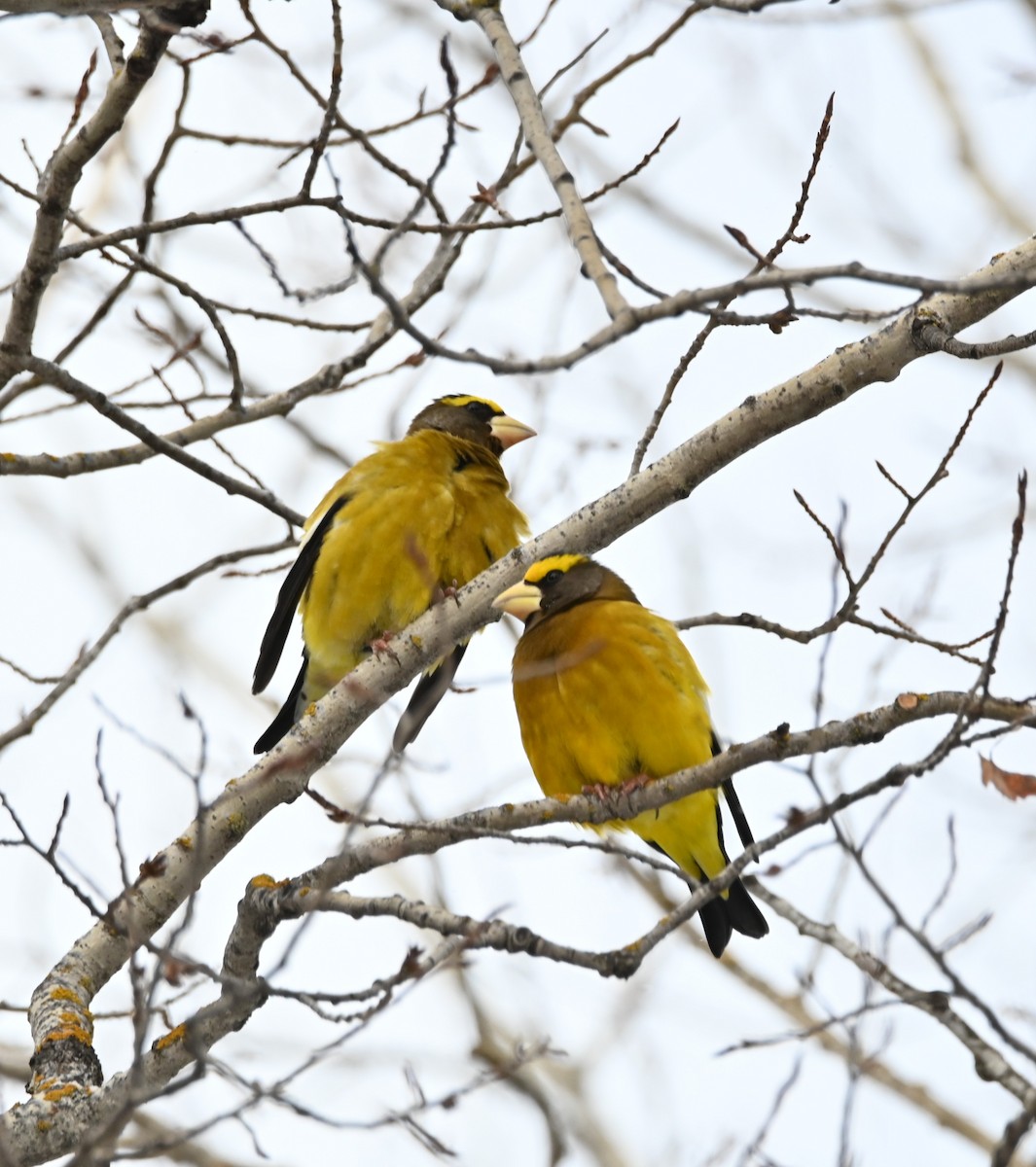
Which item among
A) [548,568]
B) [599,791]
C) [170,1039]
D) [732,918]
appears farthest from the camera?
[548,568]

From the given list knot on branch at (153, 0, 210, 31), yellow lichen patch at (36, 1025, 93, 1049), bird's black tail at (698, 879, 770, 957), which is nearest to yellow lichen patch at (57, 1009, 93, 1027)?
yellow lichen patch at (36, 1025, 93, 1049)

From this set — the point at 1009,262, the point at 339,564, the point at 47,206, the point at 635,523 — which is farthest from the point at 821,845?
the point at 339,564

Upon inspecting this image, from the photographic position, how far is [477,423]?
24.1 ft

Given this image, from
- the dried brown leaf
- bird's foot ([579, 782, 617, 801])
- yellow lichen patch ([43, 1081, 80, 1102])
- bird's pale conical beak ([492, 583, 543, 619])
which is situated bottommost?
the dried brown leaf

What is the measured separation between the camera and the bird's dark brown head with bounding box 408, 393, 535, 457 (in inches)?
286

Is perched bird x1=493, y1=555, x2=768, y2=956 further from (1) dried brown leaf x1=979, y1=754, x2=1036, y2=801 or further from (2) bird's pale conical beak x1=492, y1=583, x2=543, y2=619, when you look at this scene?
(1) dried brown leaf x1=979, y1=754, x2=1036, y2=801

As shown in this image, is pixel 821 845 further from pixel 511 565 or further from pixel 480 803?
pixel 480 803

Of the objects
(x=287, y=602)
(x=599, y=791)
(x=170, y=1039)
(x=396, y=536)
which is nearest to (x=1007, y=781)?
(x=599, y=791)

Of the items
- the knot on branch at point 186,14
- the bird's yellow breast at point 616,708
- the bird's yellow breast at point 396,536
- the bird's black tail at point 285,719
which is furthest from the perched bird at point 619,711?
the knot on branch at point 186,14

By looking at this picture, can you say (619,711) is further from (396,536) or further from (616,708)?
(396,536)

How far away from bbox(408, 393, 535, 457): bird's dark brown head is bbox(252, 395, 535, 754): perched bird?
375 mm

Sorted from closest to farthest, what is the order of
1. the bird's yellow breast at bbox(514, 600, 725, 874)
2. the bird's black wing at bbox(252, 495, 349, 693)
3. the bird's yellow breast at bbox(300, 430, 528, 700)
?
the bird's yellow breast at bbox(514, 600, 725, 874), the bird's yellow breast at bbox(300, 430, 528, 700), the bird's black wing at bbox(252, 495, 349, 693)

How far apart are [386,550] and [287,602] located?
69cm

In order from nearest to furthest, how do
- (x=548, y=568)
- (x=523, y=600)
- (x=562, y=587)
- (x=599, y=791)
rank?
(x=599, y=791), (x=523, y=600), (x=548, y=568), (x=562, y=587)
